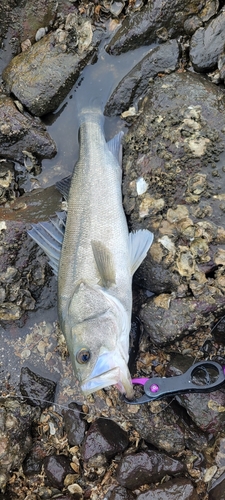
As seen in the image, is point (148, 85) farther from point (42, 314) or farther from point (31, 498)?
point (31, 498)

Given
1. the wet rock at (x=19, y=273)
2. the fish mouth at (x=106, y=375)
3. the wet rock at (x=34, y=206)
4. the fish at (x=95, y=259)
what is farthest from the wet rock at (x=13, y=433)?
the wet rock at (x=34, y=206)

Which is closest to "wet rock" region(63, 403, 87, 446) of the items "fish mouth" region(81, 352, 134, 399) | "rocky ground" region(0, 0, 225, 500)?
"rocky ground" region(0, 0, 225, 500)

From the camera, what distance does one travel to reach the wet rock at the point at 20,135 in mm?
4723

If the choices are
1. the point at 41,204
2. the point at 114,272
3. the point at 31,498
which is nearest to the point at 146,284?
the point at 114,272

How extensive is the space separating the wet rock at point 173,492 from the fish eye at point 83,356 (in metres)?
1.64

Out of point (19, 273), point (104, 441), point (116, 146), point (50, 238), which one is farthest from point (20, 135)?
point (104, 441)

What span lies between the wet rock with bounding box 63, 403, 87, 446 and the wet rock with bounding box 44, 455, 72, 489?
0.71 feet

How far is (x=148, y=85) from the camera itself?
15.1ft

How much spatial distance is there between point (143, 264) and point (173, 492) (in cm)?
228

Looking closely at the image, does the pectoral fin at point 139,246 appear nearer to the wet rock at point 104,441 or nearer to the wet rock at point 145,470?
the wet rock at point 104,441

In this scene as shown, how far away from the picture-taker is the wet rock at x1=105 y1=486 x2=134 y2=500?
4.13 m

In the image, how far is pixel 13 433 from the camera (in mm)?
4336

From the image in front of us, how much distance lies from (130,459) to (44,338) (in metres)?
1.61

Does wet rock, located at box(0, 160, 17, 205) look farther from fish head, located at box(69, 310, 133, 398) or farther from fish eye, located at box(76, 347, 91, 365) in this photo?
fish eye, located at box(76, 347, 91, 365)
